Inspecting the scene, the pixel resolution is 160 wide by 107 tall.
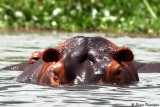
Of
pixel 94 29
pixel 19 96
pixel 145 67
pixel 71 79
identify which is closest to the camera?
pixel 19 96

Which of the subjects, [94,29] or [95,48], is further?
[94,29]

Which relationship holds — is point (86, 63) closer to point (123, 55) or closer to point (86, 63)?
point (86, 63)

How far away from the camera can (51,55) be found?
22.7ft

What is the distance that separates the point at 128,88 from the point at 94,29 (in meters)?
12.6

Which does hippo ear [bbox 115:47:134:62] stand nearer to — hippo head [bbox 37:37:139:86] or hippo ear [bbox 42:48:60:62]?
hippo head [bbox 37:37:139:86]

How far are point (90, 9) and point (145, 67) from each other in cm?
1094

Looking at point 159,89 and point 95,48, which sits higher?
point 95,48

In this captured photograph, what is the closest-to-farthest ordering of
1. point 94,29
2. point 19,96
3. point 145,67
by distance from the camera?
point 19,96 → point 145,67 → point 94,29

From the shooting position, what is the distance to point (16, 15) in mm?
20594

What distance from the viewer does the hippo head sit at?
6.61 m

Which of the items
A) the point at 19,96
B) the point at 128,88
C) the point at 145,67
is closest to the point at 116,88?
the point at 128,88

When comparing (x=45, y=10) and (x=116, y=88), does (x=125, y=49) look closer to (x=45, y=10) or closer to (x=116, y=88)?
(x=116, y=88)

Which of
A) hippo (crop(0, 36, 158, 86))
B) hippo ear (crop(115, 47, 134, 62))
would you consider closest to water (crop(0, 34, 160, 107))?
hippo (crop(0, 36, 158, 86))

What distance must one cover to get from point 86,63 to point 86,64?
1cm
